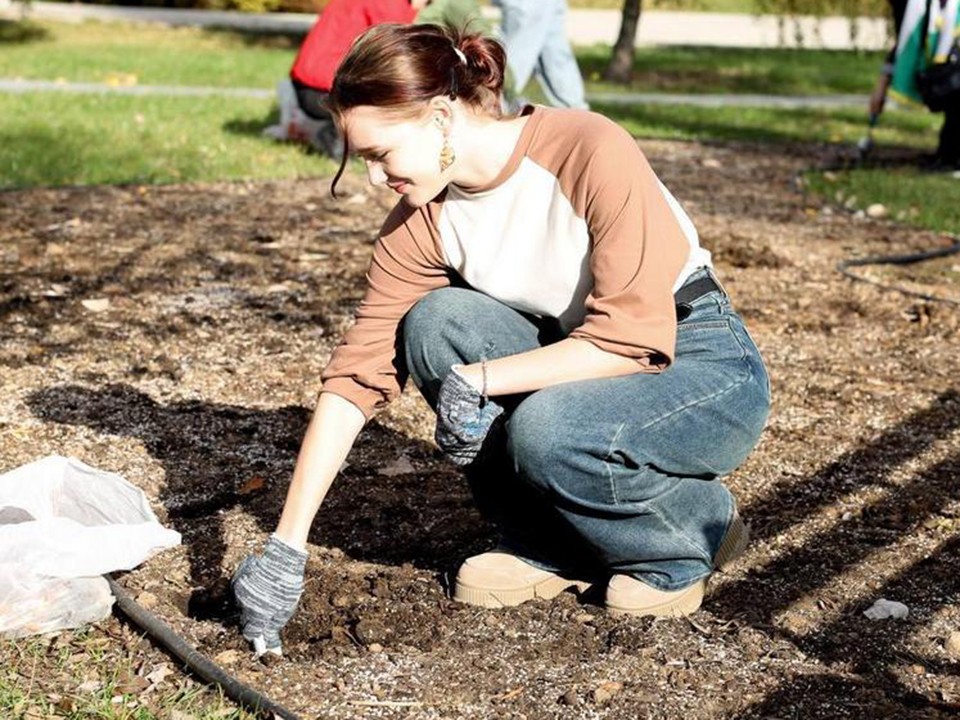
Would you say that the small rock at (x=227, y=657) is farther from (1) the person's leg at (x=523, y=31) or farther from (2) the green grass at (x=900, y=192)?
(1) the person's leg at (x=523, y=31)

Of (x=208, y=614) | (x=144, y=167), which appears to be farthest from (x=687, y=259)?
(x=144, y=167)

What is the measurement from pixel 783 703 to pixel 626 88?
1247cm

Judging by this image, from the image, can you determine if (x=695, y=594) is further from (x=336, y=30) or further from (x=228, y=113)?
(x=228, y=113)

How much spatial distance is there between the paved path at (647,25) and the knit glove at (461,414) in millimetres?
18097

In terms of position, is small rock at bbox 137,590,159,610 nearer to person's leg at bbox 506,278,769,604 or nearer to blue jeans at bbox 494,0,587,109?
person's leg at bbox 506,278,769,604

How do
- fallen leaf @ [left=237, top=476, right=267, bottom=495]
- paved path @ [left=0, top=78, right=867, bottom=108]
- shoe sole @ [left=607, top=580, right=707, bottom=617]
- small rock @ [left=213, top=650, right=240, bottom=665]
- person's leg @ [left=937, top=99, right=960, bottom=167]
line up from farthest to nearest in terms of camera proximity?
paved path @ [left=0, top=78, right=867, bottom=108], person's leg @ [left=937, top=99, right=960, bottom=167], fallen leaf @ [left=237, top=476, right=267, bottom=495], shoe sole @ [left=607, top=580, right=707, bottom=617], small rock @ [left=213, top=650, right=240, bottom=665]

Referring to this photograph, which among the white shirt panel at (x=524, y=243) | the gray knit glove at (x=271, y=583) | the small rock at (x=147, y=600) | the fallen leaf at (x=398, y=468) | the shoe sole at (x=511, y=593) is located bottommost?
the fallen leaf at (x=398, y=468)

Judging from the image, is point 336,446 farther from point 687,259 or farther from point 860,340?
point 860,340

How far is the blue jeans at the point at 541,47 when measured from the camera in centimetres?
827

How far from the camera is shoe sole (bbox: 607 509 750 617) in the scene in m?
3.07

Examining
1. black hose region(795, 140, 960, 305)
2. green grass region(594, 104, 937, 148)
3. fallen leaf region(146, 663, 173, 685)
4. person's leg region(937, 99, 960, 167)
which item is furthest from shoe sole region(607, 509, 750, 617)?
green grass region(594, 104, 937, 148)

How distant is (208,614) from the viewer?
309cm

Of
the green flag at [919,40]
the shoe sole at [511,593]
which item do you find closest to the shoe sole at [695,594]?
the shoe sole at [511,593]

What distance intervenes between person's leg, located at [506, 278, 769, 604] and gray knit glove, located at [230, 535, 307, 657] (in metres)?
0.47
